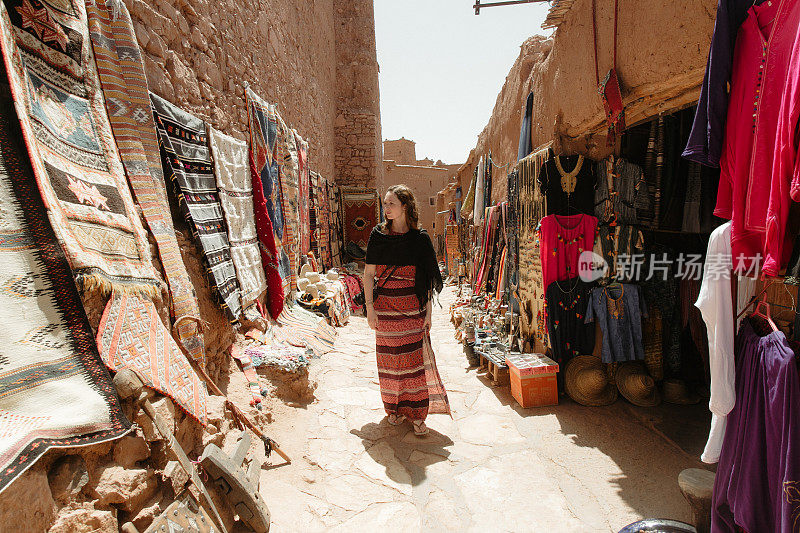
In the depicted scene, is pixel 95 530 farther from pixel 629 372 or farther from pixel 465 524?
pixel 629 372

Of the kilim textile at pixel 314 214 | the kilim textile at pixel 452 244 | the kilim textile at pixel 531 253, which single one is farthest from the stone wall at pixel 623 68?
the kilim textile at pixel 452 244

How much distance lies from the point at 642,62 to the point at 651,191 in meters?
1.42

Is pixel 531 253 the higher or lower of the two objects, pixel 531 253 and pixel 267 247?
the lower

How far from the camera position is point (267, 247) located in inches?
197

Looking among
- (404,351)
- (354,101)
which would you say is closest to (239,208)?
(404,351)

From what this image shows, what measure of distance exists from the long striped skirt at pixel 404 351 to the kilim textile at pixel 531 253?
4.39 feet

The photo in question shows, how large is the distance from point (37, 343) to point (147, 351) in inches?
22.2

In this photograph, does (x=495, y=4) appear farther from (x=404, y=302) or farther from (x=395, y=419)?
(x=395, y=419)

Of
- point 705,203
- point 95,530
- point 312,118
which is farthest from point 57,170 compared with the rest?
point 312,118

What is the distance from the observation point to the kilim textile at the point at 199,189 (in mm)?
3057

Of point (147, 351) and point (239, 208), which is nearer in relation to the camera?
point (147, 351)

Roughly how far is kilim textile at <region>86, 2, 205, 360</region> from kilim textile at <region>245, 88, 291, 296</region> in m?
1.99

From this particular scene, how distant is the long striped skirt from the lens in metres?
3.09

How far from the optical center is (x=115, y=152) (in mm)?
2389
